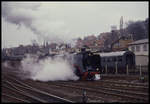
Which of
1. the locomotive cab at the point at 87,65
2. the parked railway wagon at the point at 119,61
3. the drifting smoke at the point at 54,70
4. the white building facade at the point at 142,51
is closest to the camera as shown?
the locomotive cab at the point at 87,65

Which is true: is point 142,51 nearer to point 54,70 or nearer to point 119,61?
point 119,61

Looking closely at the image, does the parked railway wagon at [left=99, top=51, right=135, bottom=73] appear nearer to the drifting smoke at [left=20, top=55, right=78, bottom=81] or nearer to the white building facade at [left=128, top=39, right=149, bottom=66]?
the white building facade at [left=128, top=39, right=149, bottom=66]

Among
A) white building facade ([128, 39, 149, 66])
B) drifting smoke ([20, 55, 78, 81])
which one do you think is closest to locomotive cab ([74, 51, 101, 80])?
drifting smoke ([20, 55, 78, 81])

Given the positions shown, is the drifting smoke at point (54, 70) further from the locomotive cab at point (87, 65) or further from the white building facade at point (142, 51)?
the white building facade at point (142, 51)

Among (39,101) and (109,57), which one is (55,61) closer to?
(109,57)

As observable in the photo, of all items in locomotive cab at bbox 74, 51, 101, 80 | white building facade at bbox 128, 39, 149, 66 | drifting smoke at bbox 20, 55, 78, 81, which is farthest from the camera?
white building facade at bbox 128, 39, 149, 66

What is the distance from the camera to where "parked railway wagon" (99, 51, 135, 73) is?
24677 millimetres

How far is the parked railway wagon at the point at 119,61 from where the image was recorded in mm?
24677

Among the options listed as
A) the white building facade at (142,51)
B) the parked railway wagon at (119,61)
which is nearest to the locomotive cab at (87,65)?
the parked railway wagon at (119,61)

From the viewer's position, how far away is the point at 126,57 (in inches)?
979

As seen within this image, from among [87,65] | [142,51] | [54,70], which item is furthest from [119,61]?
[142,51]

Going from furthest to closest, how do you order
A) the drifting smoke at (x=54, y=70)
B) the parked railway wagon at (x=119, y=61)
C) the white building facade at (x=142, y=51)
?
the white building facade at (x=142, y=51) → the parked railway wagon at (x=119, y=61) → the drifting smoke at (x=54, y=70)

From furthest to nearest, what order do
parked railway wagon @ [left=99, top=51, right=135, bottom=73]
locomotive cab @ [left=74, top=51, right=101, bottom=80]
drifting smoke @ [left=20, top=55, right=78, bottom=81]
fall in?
parked railway wagon @ [left=99, top=51, right=135, bottom=73]
drifting smoke @ [left=20, top=55, right=78, bottom=81]
locomotive cab @ [left=74, top=51, right=101, bottom=80]

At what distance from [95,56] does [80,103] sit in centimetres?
919
